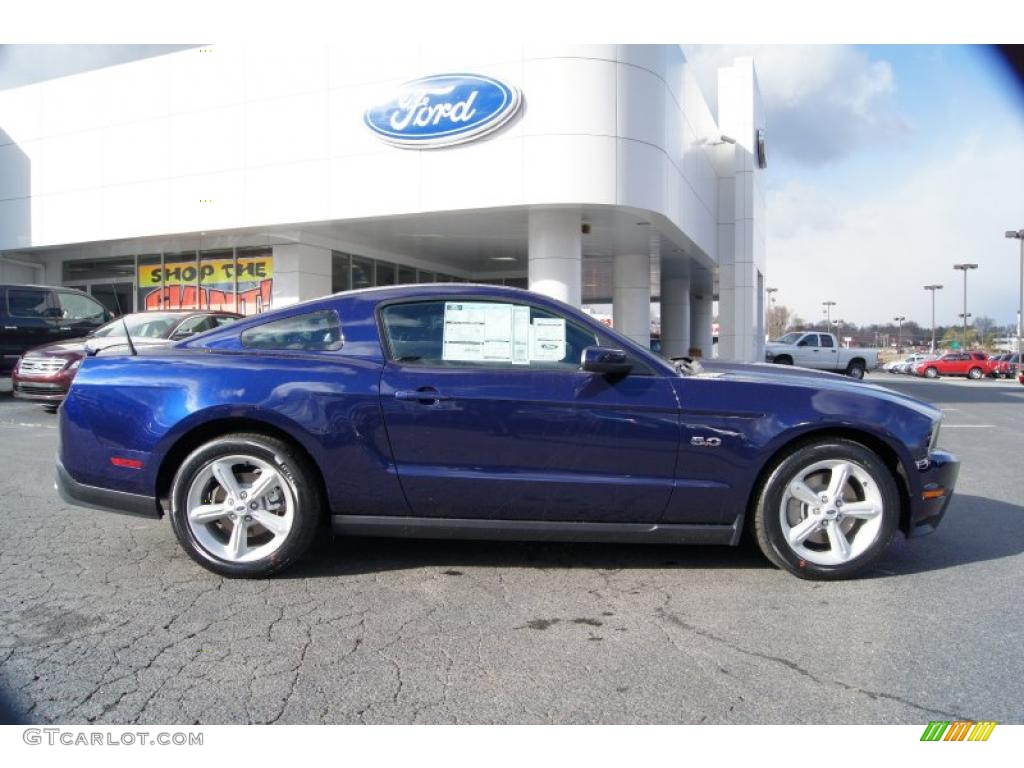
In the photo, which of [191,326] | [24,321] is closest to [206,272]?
[24,321]

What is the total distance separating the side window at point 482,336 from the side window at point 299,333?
0.99ft

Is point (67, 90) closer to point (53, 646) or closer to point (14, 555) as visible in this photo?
point (14, 555)

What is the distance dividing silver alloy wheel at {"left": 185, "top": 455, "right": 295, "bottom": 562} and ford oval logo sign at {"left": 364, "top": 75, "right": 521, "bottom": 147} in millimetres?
10047

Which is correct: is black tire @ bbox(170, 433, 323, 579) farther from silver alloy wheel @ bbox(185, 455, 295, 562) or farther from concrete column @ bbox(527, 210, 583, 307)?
concrete column @ bbox(527, 210, 583, 307)

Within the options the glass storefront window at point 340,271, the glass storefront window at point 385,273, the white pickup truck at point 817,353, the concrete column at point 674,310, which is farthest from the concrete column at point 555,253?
the white pickup truck at point 817,353

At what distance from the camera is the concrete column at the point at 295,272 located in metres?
15.6

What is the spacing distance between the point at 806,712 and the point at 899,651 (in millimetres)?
726

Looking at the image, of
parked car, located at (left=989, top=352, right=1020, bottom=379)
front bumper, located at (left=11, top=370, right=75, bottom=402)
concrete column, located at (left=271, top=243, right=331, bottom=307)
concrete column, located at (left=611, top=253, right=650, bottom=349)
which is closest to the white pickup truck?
concrete column, located at (left=611, top=253, right=650, bottom=349)

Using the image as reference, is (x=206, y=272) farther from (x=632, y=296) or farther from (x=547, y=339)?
(x=547, y=339)

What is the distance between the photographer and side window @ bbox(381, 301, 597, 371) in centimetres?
361

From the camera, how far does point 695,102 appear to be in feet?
57.3

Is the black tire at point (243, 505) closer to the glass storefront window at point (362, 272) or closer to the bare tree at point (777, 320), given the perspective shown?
the glass storefront window at point (362, 272)

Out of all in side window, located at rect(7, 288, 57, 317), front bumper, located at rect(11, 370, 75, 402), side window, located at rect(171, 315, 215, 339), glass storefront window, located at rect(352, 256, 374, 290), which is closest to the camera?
front bumper, located at rect(11, 370, 75, 402)

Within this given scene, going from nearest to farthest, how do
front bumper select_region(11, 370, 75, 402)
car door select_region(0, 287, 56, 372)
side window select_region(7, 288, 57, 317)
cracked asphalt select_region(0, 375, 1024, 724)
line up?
cracked asphalt select_region(0, 375, 1024, 724)
front bumper select_region(11, 370, 75, 402)
car door select_region(0, 287, 56, 372)
side window select_region(7, 288, 57, 317)
